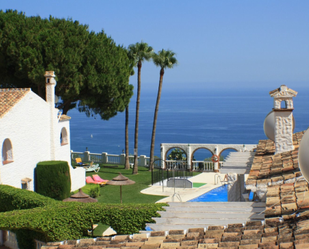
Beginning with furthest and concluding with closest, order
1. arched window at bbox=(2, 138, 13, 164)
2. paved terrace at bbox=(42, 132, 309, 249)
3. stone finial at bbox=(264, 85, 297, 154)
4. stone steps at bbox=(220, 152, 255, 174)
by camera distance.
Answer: arched window at bbox=(2, 138, 13, 164), stone steps at bbox=(220, 152, 255, 174), stone finial at bbox=(264, 85, 297, 154), paved terrace at bbox=(42, 132, 309, 249)

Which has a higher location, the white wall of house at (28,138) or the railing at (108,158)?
the white wall of house at (28,138)

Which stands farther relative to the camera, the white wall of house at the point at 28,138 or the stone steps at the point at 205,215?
the white wall of house at the point at 28,138

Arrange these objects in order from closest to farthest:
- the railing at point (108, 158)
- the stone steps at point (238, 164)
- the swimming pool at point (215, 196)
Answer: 1. the stone steps at point (238, 164)
2. the swimming pool at point (215, 196)
3. the railing at point (108, 158)

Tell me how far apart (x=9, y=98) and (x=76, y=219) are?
10.6m

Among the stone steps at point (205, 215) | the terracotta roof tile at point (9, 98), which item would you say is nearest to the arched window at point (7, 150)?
the terracotta roof tile at point (9, 98)

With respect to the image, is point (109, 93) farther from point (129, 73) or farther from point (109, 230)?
point (109, 230)

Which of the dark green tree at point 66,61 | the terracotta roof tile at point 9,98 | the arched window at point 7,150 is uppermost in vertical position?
the dark green tree at point 66,61

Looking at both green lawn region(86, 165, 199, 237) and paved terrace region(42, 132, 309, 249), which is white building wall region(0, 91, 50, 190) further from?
paved terrace region(42, 132, 309, 249)

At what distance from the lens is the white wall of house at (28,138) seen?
20.8m

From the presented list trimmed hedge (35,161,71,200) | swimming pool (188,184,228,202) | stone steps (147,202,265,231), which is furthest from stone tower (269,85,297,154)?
trimmed hedge (35,161,71,200)

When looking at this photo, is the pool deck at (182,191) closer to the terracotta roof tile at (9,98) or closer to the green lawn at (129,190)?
the green lawn at (129,190)

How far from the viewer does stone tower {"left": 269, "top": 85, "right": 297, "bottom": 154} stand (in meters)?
14.3

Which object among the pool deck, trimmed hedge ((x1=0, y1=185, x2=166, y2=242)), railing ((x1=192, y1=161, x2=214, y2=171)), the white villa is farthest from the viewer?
railing ((x1=192, y1=161, x2=214, y2=171))

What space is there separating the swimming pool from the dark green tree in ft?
37.9
